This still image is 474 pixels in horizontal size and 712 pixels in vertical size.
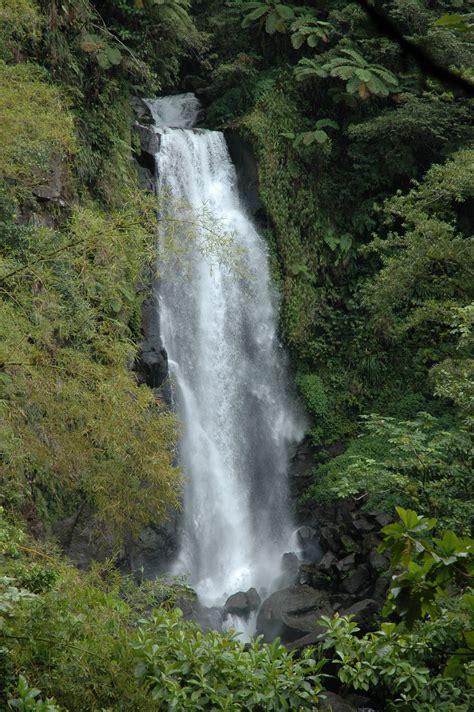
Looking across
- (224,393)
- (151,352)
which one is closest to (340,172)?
(224,393)

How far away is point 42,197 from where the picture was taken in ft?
31.6

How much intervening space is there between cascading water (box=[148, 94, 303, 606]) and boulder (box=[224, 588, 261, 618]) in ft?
1.42

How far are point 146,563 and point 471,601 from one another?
9.67 m

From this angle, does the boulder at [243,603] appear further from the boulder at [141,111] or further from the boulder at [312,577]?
the boulder at [141,111]

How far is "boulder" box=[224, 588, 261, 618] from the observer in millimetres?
10609

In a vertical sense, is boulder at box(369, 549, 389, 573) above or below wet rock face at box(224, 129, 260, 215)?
below

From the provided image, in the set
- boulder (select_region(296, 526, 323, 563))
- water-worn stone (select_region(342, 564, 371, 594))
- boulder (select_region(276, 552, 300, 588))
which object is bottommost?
boulder (select_region(296, 526, 323, 563))

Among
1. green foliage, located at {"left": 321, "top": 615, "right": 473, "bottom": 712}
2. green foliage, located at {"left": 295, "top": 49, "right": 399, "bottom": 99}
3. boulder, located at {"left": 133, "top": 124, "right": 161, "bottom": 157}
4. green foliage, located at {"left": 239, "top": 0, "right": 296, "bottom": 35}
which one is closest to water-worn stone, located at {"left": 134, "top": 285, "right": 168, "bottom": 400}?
boulder, located at {"left": 133, "top": 124, "right": 161, "bottom": 157}

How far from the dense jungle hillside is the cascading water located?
0.55 meters

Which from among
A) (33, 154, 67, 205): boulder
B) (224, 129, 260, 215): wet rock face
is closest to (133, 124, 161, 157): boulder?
(224, 129, 260, 215): wet rock face

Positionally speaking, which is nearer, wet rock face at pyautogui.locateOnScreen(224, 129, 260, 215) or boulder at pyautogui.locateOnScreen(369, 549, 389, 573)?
boulder at pyautogui.locateOnScreen(369, 549, 389, 573)

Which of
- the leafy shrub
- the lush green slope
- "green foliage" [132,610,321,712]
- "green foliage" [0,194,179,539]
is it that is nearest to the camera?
"green foliage" [132,610,321,712]

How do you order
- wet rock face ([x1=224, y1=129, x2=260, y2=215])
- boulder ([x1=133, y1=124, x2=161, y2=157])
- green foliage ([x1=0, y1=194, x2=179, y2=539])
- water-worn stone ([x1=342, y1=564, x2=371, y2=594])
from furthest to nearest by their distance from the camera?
wet rock face ([x1=224, y1=129, x2=260, y2=215]), boulder ([x1=133, y1=124, x2=161, y2=157]), water-worn stone ([x1=342, y1=564, x2=371, y2=594]), green foliage ([x1=0, y1=194, x2=179, y2=539])

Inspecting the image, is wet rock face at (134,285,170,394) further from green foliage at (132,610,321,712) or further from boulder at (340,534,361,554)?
green foliage at (132,610,321,712)
